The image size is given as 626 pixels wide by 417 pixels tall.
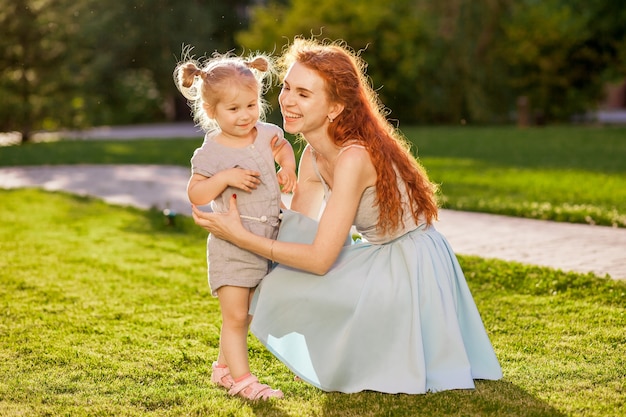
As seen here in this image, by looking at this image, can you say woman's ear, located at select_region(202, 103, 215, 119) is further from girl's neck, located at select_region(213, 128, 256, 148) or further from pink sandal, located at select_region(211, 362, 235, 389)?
pink sandal, located at select_region(211, 362, 235, 389)

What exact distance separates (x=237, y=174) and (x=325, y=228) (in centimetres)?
41

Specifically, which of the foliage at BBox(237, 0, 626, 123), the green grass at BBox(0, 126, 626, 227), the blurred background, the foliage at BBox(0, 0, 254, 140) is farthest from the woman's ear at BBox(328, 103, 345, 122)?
the foliage at BBox(237, 0, 626, 123)

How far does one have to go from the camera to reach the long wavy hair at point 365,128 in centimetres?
350

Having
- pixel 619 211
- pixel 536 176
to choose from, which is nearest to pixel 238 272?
pixel 619 211

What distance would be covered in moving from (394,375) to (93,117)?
2453cm

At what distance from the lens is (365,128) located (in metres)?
3.53

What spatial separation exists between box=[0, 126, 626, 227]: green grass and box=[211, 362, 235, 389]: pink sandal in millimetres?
3158

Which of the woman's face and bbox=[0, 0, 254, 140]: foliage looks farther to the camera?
bbox=[0, 0, 254, 140]: foliage

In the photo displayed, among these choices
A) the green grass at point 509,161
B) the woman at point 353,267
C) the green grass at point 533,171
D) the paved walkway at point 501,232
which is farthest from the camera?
the green grass at point 509,161

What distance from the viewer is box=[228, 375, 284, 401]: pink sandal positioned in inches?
141

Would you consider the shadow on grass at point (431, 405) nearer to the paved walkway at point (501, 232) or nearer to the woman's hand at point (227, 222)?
the woman's hand at point (227, 222)

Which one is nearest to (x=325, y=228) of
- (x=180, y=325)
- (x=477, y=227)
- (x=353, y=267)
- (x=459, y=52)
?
(x=353, y=267)

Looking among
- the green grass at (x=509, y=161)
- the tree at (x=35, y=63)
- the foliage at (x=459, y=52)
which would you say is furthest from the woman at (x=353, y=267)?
the foliage at (x=459, y=52)

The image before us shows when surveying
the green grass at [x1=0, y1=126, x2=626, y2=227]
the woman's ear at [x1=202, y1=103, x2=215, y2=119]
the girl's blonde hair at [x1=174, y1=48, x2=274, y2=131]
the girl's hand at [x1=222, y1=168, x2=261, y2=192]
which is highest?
the girl's blonde hair at [x1=174, y1=48, x2=274, y2=131]
